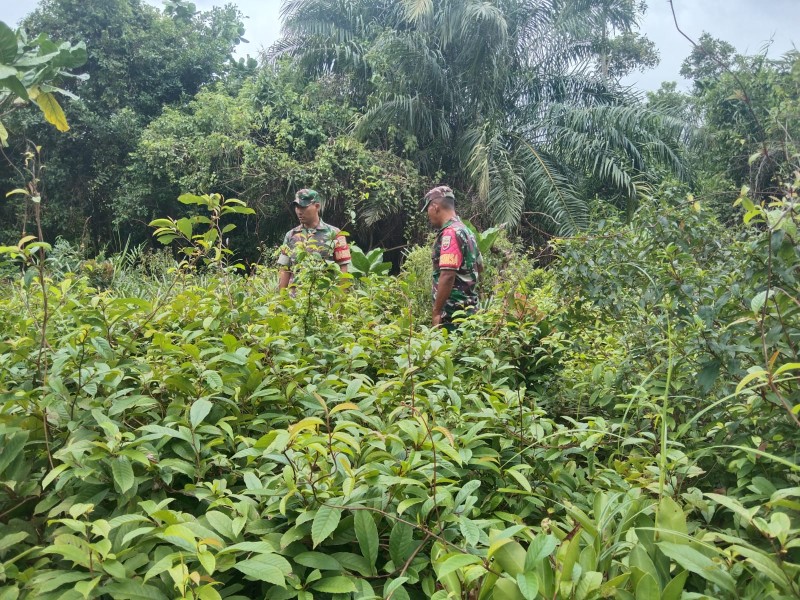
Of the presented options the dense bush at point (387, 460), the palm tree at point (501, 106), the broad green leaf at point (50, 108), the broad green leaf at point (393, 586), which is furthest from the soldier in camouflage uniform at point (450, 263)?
the palm tree at point (501, 106)

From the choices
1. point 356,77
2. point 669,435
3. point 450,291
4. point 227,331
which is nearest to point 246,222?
point 356,77

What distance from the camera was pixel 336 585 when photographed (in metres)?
1.04

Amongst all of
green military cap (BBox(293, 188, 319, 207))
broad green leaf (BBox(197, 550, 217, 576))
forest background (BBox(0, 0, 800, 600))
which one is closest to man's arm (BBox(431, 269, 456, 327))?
forest background (BBox(0, 0, 800, 600))

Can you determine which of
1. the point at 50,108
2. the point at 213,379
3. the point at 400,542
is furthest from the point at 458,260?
the point at 400,542

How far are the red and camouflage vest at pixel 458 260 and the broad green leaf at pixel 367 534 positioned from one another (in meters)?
2.54

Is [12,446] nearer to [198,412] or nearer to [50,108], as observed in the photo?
[198,412]

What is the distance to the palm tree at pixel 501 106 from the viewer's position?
12.1 meters

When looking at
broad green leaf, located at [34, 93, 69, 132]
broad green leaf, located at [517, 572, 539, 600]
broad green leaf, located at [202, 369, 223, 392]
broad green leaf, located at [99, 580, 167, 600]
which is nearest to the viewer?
broad green leaf, located at [517, 572, 539, 600]

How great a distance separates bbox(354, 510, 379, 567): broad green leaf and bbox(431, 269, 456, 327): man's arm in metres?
2.50

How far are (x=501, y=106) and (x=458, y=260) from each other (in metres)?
10.9

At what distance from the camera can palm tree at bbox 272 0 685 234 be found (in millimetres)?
12070

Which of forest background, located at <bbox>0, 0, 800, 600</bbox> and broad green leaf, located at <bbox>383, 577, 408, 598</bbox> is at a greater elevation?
forest background, located at <bbox>0, 0, 800, 600</bbox>

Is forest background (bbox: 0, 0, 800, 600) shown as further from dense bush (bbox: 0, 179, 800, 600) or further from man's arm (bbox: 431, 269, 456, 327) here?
man's arm (bbox: 431, 269, 456, 327)

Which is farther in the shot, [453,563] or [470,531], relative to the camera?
[470,531]
